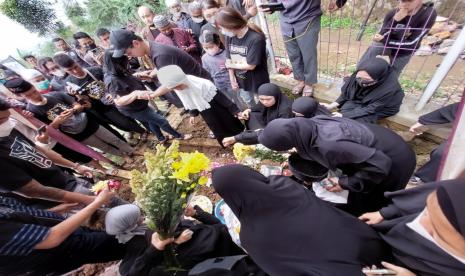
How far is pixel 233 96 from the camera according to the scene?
443 cm

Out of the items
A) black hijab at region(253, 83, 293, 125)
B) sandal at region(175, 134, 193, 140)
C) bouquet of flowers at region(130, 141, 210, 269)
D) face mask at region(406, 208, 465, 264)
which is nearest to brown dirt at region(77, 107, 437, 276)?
sandal at region(175, 134, 193, 140)

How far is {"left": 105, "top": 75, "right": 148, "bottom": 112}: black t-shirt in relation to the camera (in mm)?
3479

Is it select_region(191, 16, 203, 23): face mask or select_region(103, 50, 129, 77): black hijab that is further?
select_region(191, 16, 203, 23): face mask

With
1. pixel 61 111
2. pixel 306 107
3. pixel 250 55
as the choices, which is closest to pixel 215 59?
pixel 250 55

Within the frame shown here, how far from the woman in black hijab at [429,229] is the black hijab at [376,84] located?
56.7 inches

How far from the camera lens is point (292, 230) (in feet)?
5.10

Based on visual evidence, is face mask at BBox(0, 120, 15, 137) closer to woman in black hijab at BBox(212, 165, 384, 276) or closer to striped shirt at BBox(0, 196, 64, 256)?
striped shirt at BBox(0, 196, 64, 256)

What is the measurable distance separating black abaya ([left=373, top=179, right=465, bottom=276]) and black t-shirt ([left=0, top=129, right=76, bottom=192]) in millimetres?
2876

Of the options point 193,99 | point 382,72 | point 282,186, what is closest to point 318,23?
point 382,72

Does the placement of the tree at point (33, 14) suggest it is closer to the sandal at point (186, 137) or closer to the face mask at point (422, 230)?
the sandal at point (186, 137)

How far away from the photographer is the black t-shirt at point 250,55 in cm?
320

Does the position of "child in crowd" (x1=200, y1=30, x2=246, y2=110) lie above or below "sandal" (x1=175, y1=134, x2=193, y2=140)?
above

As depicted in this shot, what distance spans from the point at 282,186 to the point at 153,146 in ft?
11.8

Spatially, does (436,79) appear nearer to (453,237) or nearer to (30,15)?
(453,237)
